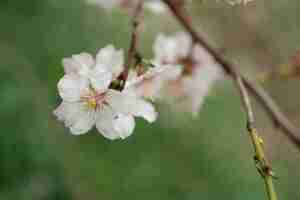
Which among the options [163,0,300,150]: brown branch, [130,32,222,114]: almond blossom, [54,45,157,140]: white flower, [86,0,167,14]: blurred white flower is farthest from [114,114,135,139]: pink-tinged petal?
[86,0,167,14]: blurred white flower

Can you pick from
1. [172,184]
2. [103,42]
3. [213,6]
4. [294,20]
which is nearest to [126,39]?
[103,42]

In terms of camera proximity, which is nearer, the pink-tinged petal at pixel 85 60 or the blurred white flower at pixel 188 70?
the pink-tinged petal at pixel 85 60

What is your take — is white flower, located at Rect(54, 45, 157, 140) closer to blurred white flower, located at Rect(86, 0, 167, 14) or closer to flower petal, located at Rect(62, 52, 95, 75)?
flower petal, located at Rect(62, 52, 95, 75)

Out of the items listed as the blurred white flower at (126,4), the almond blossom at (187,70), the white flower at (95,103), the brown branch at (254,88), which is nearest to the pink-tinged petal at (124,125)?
the white flower at (95,103)

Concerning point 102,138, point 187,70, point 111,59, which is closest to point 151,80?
point 111,59

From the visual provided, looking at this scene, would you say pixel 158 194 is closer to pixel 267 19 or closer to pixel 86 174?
pixel 86 174

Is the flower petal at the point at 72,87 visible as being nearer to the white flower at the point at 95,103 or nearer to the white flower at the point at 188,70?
the white flower at the point at 95,103

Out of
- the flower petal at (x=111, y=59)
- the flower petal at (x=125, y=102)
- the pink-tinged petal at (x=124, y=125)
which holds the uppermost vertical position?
the flower petal at (x=111, y=59)
